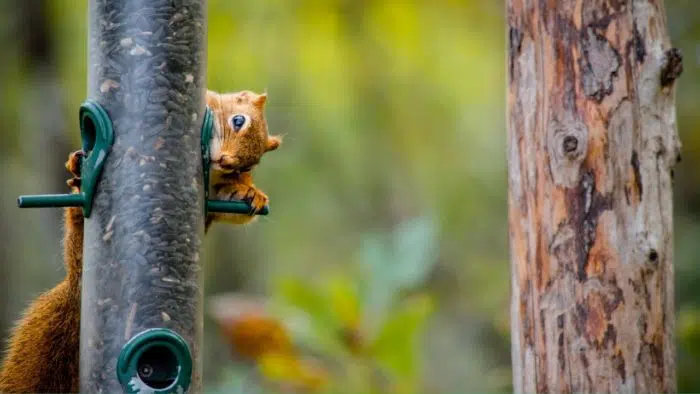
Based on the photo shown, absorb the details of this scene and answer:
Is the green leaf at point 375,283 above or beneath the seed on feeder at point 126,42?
beneath

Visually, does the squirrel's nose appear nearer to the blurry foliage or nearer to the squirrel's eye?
the squirrel's eye

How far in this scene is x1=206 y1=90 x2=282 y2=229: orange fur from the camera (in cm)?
302

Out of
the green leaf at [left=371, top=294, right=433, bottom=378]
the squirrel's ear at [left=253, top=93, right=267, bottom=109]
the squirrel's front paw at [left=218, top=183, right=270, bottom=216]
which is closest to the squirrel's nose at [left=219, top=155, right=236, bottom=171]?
the squirrel's front paw at [left=218, top=183, right=270, bottom=216]

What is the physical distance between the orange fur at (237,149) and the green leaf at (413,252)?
1.67 meters

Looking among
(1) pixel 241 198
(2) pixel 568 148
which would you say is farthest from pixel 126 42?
(2) pixel 568 148

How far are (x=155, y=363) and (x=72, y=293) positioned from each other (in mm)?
460

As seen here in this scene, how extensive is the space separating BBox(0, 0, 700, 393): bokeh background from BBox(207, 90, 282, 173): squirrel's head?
3973 mm

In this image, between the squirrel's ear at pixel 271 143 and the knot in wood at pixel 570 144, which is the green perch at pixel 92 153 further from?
the knot in wood at pixel 570 144

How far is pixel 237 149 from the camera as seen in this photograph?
302 centimetres

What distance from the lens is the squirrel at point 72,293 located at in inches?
120

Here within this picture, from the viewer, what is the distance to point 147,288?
284 cm

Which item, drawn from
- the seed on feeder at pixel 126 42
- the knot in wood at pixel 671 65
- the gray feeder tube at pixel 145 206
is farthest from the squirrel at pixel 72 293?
the knot in wood at pixel 671 65

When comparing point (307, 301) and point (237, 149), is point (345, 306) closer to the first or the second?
point (307, 301)

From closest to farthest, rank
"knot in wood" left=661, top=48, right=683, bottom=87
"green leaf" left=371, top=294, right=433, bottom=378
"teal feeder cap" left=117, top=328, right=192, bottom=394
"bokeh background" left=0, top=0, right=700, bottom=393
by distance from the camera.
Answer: "teal feeder cap" left=117, top=328, right=192, bottom=394
"knot in wood" left=661, top=48, right=683, bottom=87
"green leaf" left=371, top=294, right=433, bottom=378
"bokeh background" left=0, top=0, right=700, bottom=393
